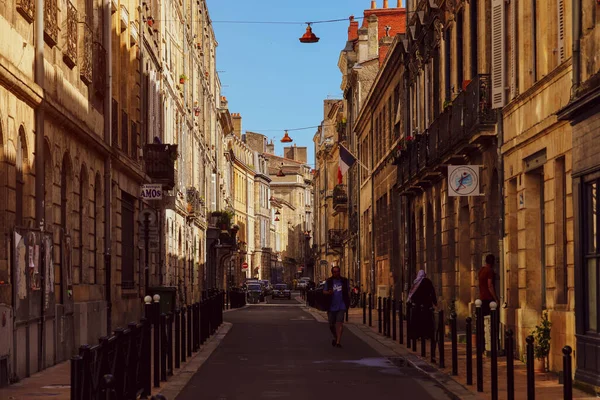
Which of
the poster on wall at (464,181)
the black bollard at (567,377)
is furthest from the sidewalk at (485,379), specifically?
the black bollard at (567,377)

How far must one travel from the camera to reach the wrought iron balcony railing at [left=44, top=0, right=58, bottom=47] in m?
20.2

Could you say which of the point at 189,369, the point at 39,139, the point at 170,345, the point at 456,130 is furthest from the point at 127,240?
the point at 170,345

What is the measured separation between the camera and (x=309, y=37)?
37281 mm

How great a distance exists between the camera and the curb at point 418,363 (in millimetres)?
15516

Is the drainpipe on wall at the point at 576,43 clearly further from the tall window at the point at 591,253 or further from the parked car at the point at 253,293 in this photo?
the parked car at the point at 253,293

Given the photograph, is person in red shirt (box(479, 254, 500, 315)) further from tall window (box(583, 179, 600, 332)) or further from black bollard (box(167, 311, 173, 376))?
black bollard (box(167, 311, 173, 376))

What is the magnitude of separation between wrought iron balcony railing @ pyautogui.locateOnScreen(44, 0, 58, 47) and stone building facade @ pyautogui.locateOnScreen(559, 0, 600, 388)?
8.22 meters

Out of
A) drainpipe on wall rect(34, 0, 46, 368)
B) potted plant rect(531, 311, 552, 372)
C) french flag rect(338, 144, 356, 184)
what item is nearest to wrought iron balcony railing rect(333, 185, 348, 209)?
french flag rect(338, 144, 356, 184)

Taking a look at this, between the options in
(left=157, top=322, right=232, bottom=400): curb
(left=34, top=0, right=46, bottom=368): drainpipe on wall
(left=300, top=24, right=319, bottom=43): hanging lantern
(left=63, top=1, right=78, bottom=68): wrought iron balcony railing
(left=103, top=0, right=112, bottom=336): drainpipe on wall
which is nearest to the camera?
(left=157, top=322, right=232, bottom=400): curb

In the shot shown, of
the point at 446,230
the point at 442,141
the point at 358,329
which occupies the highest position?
the point at 442,141

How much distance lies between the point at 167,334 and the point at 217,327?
557 inches

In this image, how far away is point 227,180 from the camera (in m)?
94.2

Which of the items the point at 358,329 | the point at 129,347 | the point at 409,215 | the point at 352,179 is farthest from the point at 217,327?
the point at 352,179

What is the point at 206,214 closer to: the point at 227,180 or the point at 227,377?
the point at 227,180
